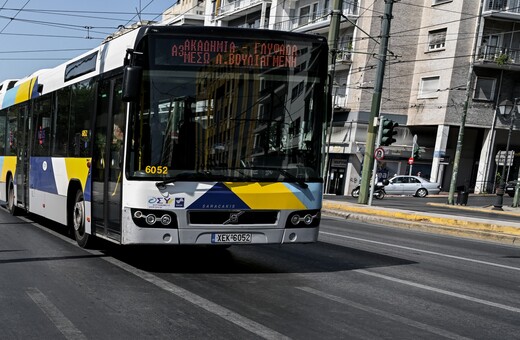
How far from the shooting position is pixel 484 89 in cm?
3981

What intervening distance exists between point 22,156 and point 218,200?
742 centimetres

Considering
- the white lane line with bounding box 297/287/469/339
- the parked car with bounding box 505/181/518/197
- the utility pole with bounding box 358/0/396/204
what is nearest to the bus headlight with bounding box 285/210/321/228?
the white lane line with bounding box 297/287/469/339

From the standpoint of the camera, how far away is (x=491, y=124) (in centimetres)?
4012

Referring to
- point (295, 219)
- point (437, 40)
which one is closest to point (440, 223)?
point (295, 219)

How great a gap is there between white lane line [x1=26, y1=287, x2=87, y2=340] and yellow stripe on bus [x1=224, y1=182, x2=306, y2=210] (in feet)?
7.78

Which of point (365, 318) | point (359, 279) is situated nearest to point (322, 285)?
point (359, 279)

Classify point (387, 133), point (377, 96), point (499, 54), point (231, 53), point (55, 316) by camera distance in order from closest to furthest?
point (55, 316), point (231, 53), point (387, 133), point (377, 96), point (499, 54)

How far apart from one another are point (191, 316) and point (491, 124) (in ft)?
128

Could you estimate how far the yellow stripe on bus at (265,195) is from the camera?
6887mm

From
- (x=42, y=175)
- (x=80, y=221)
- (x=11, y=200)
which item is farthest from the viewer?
(x=11, y=200)

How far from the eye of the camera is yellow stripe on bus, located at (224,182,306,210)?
6.89 meters

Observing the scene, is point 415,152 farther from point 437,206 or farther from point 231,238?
point 231,238

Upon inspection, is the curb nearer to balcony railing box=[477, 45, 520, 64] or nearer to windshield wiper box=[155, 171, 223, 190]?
windshield wiper box=[155, 171, 223, 190]

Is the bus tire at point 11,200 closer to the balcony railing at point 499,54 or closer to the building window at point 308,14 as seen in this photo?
the balcony railing at point 499,54
